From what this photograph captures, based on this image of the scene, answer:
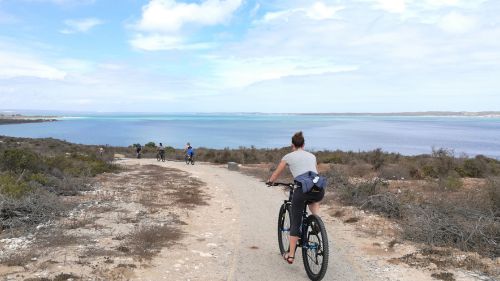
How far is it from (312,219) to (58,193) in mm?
8942

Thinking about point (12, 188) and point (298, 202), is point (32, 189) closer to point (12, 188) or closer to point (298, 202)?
point (12, 188)

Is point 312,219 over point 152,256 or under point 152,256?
over

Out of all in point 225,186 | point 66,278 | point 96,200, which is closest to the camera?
point 66,278

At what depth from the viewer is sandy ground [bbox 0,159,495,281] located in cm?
573

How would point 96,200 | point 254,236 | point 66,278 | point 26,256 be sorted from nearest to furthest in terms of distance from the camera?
point 66,278
point 26,256
point 254,236
point 96,200

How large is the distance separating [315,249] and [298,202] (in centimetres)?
65

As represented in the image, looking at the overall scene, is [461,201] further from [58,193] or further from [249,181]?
[58,193]

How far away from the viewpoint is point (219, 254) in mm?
6832

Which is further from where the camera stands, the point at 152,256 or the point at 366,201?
the point at 366,201

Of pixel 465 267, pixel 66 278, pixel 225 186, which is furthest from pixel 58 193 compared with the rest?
pixel 465 267

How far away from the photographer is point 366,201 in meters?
10.8

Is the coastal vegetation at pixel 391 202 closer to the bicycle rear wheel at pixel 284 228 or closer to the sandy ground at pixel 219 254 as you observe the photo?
the sandy ground at pixel 219 254

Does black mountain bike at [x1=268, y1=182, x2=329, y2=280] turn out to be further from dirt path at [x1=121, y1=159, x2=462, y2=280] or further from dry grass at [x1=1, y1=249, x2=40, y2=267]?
dry grass at [x1=1, y1=249, x2=40, y2=267]

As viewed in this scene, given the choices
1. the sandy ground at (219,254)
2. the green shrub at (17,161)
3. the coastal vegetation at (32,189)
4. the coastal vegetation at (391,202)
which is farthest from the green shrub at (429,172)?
the green shrub at (17,161)
